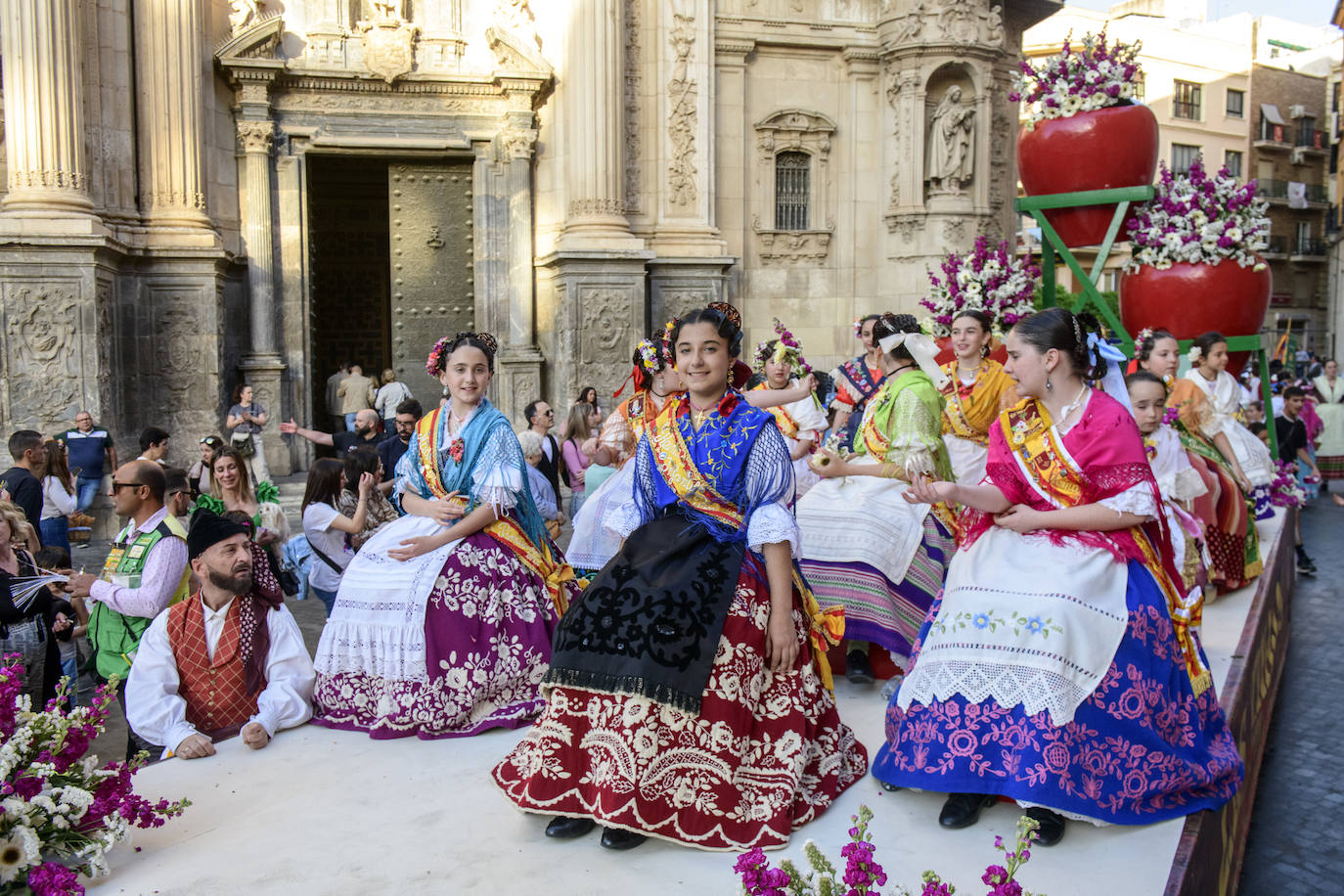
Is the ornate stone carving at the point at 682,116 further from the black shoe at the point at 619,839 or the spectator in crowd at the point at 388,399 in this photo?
the black shoe at the point at 619,839

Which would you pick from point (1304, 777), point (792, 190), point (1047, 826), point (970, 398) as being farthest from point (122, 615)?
point (792, 190)

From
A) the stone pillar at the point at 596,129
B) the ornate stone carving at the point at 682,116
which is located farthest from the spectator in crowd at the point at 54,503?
the ornate stone carving at the point at 682,116

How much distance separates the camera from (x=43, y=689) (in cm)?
455

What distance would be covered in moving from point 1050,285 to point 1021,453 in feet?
15.4

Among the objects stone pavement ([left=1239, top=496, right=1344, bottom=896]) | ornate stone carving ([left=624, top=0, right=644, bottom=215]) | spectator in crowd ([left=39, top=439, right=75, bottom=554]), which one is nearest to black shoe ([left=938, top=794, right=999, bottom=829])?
stone pavement ([left=1239, top=496, right=1344, bottom=896])

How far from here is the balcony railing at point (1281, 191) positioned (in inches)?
1631

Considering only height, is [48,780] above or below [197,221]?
below

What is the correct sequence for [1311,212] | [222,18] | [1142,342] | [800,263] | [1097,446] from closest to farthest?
[1097,446], [1142,342], [222,18], [800,263], [1311,212]

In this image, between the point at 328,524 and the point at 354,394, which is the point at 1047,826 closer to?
the point at 328,524

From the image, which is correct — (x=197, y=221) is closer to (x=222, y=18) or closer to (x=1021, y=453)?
(x=222, y=18)

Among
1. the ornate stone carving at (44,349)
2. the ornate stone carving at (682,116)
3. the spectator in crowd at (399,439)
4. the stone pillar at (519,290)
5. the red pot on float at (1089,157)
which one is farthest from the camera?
the ornate stone carving at (682,116)

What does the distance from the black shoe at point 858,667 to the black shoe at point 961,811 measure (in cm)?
167

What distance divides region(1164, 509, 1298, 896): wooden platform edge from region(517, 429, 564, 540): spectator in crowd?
2.97 metres

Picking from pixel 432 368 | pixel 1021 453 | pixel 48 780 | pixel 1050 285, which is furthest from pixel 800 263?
pixel 48 780
